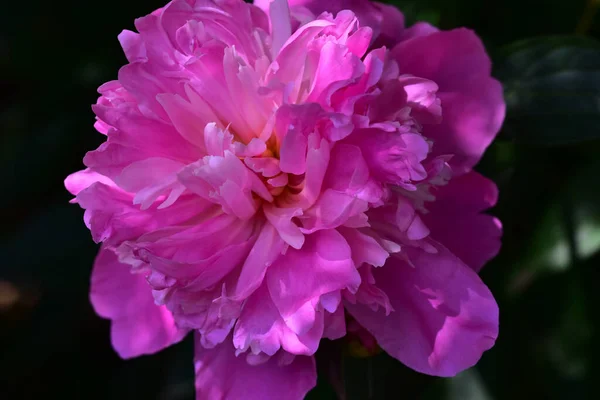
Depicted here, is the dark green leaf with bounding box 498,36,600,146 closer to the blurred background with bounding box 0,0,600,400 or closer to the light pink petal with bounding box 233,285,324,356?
the blurred background with bounding box 0,0,600,400

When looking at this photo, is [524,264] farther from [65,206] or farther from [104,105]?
[65,206]

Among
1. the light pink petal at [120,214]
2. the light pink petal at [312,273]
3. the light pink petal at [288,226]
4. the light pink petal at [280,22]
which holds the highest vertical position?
the light pink petal at [280,22]

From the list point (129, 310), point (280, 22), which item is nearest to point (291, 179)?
point (280, 22)

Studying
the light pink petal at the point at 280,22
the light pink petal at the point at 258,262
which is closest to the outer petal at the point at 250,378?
the light pink petal at the point at 258,262

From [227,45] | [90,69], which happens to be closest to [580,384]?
[227,45]

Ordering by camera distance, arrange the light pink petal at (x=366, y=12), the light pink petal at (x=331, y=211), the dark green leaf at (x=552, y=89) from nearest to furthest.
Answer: the light pink petal at (x=331, y=211)
the light pink petal at (x=366, y=12)
the dark green leaf at (x=552, y=89)

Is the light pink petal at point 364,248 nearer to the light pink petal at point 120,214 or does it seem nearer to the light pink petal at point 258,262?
the light pink petal at point 258,262
